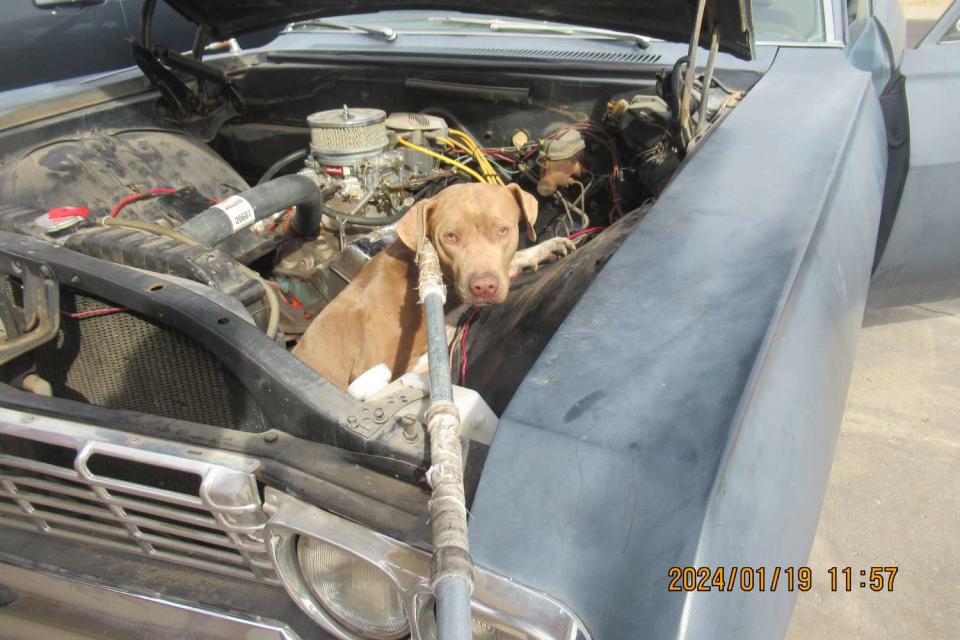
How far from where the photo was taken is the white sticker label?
172 centimetres

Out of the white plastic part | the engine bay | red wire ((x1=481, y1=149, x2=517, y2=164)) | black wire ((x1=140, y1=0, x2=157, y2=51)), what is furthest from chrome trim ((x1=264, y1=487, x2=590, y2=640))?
black wire ((x1=140, y1=0, x2=157, y2=51))

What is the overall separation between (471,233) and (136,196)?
1144 mm

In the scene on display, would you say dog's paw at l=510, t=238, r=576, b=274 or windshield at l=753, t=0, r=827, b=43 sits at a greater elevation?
windshield at l=753, t=0, r=827, b=43

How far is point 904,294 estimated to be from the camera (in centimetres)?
243

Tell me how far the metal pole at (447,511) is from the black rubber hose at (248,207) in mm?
837

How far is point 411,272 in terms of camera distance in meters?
2.11

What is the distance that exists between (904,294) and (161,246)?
241cm

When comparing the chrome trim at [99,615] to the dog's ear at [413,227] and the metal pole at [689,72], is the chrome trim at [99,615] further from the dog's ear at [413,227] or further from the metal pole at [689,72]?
the metal pole at [689,72]

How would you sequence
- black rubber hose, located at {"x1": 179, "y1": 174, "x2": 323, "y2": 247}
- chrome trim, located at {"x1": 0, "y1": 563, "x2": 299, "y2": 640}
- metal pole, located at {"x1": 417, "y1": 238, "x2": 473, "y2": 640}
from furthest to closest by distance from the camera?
black rubber hose, located at {"x1": 179, "y1": 174, "x2": 323, "y2": 247}
chrome trim, located at {"x1": 0, "y1": 563, "x2": 299, "y2": 640}
metal pole, located at {"x1": 417, "y1": 238, "x2": 473, "y2": 640}

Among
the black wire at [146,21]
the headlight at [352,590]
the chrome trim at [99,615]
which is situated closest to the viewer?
the headlight at [352,590]

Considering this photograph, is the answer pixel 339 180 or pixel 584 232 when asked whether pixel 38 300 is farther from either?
pixel 584 232

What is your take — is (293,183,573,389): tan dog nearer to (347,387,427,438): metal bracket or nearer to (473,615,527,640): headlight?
(347,387,427,438): metal bracket

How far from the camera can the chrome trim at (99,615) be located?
3.53 feet

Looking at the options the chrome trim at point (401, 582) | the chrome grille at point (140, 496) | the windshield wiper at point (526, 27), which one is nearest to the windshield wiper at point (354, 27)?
the windshield wiper at point (526, 27)
